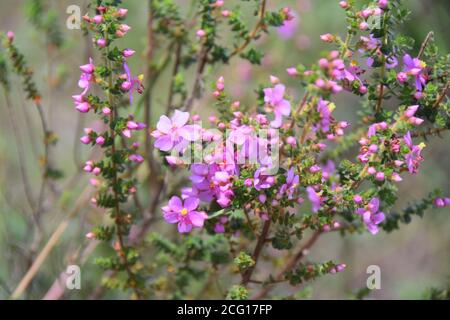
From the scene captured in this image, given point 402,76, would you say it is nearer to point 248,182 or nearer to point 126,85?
point 248,182

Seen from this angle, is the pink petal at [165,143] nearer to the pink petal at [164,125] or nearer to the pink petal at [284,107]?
the pink petal at [164,125]

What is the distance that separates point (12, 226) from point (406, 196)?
9.28 ft

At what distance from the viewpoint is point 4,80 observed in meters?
2.85

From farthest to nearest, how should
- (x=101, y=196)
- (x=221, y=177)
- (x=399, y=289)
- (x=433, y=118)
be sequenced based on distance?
(x=399, y=289) → (x=101, y=196) → (x=433, y=118) → (x=221, y=177)

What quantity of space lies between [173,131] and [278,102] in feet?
1.21

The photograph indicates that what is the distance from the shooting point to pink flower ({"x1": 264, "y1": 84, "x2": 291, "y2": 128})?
1969 millimetres

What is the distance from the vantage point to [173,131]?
83.5 inches

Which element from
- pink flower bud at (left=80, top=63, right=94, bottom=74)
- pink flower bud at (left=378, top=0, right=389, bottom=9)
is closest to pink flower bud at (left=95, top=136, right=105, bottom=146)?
pink flower bud at (left=80, top=63, right=94, bottom=74)

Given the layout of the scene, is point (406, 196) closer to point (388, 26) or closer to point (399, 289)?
point (399, 289)

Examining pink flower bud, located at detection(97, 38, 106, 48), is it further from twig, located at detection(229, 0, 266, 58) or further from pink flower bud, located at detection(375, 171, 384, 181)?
pink flower bud, located at detection(375, 171, 384, 181)

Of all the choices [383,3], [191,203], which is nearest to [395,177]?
[383,3]

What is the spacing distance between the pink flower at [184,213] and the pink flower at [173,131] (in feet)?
0.61

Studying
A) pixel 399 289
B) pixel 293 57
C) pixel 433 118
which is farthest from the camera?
pixel 293 57
